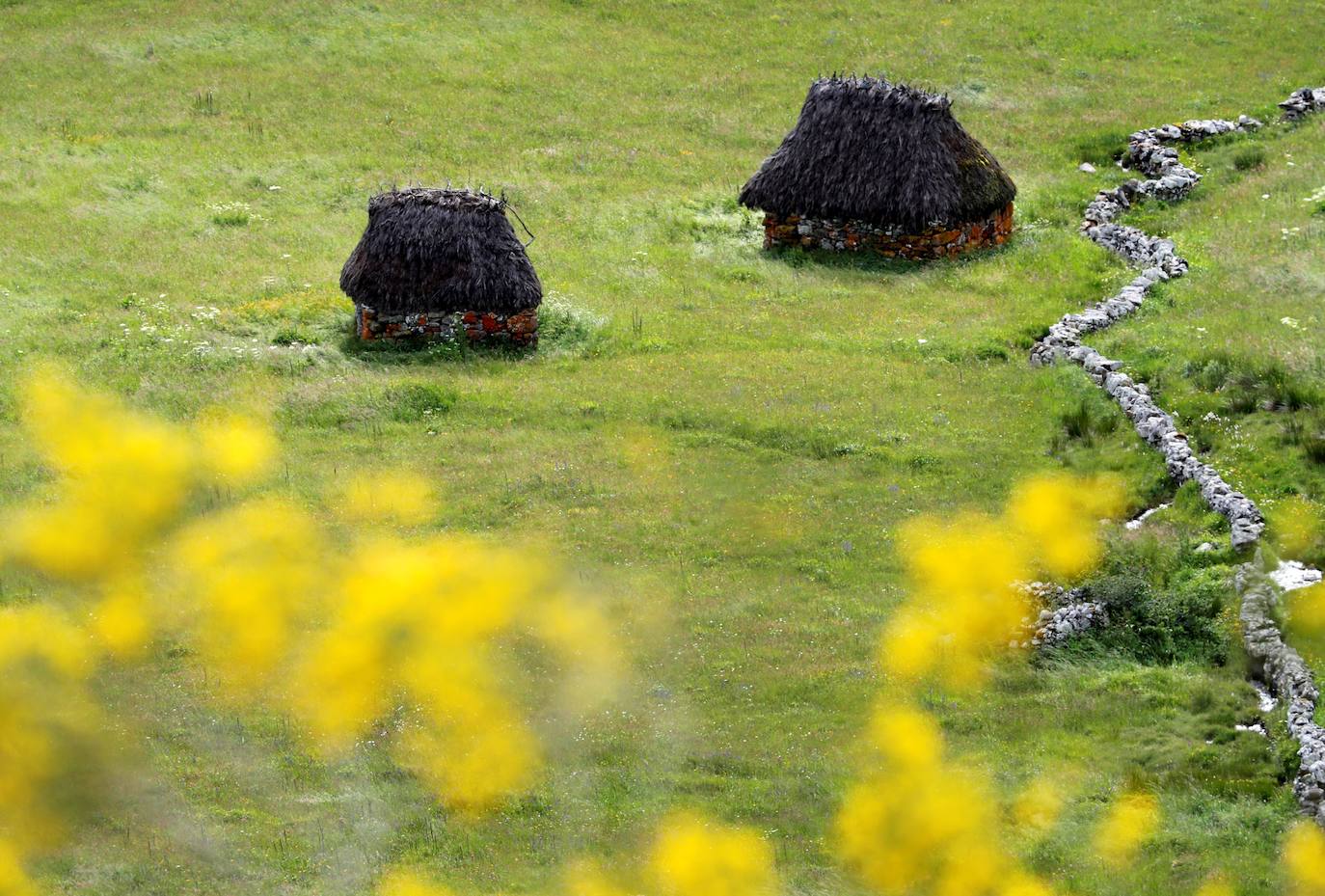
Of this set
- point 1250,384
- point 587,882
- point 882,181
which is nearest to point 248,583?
point 587,882

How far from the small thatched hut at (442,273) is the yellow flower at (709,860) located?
14479 mm

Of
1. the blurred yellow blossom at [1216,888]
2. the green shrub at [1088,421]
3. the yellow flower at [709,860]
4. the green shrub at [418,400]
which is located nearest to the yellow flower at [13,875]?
the yellow flower at [709,860]

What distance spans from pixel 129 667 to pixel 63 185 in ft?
68.2

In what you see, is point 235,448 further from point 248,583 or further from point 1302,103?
point 1302,103

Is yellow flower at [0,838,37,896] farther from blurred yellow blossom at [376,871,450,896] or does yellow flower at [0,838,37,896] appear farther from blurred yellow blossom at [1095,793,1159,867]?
blurred yellow blossom at [1095,793,1159,867]

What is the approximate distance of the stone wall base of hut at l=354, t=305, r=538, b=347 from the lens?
30406mm

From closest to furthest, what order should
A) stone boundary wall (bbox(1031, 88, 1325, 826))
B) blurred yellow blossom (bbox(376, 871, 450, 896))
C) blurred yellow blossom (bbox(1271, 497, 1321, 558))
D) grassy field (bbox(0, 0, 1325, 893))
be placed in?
blurred yellow blossom (bbox(376, 871, 450, 896)) < grassy field (bbox(0, 0, 1325, 893)) < stone boundary wall (bbox(1031, 88, 1325, 826)) < blurred yellow blossom (bbox(1271, 497, 1321, 558))

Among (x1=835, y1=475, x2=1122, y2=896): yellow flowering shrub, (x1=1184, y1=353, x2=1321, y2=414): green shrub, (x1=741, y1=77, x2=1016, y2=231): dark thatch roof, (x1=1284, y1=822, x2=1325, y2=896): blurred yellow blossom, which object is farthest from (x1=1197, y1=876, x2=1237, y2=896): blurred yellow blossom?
(x1=741, y1=77, x2=1016, y2=231): dark thatch roof

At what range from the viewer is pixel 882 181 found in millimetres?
35000

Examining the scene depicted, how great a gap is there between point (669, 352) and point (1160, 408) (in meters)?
9.45

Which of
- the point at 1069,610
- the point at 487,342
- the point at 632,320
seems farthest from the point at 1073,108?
the point at 1069,610

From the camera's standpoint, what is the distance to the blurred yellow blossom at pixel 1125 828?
686 inches

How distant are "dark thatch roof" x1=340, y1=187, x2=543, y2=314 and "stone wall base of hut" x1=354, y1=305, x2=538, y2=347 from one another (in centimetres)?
22

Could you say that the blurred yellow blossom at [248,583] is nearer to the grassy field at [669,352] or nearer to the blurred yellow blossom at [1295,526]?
the grassy field at [669,352]
